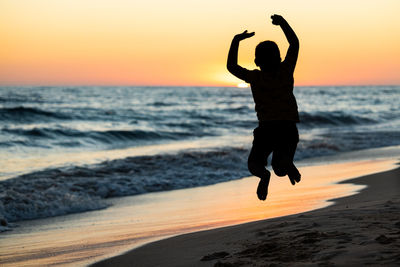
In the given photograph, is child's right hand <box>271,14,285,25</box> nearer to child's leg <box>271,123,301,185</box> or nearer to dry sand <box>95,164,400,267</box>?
child's leg <box>271,123,301,185</box>

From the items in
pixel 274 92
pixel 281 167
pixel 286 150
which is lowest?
pixel 281 167

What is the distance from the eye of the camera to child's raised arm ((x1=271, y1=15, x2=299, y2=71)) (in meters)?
5.33

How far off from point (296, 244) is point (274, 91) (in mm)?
1441

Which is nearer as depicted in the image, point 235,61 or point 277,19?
point 235,61

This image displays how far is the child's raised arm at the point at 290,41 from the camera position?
5328mm

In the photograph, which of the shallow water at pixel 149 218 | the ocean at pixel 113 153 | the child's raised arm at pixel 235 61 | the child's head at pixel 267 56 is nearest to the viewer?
the child's head at pixel 267 56

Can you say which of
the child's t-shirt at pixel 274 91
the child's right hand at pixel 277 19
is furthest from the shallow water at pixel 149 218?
the child's right hand at pixel 277 19

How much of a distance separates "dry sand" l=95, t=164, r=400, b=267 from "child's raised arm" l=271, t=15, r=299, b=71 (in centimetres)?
169

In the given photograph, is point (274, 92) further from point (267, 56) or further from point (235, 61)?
point (235, 61)

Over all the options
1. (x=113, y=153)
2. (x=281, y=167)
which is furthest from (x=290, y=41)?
(x=113, y=153)

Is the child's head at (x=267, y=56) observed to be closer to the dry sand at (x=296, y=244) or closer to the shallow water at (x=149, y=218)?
the dry sand at (x=296, y=244)

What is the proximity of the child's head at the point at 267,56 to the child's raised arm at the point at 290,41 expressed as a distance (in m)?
0.13

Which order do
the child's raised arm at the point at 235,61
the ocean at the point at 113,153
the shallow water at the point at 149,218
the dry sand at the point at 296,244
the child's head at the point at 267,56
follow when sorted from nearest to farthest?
1. the dry sand at the point at 296,244
2. the child's head at the point at 267,56
3. the child's raised arm at the point at 235,61
4. the shallow water at the point at 149,218
5. the ocean at the point at 113,153

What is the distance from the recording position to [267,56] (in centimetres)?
521
